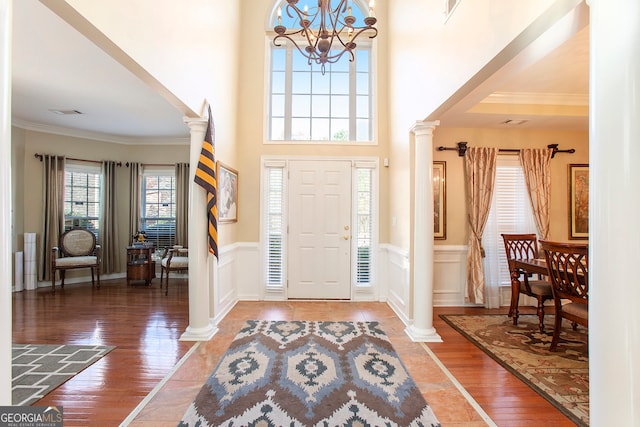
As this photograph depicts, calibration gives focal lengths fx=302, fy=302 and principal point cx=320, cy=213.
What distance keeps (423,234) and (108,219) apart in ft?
18.9

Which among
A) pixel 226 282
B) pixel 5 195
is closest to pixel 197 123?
pixel 226 282

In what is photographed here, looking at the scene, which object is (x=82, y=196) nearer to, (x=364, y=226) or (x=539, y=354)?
(x=364, y=226)

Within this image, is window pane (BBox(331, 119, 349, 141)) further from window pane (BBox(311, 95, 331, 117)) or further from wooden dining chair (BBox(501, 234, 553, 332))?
wooden dining chair (BBox(501, 234, 553, 332))

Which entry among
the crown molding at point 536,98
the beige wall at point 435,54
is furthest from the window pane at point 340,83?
the crown molding at point 536,98

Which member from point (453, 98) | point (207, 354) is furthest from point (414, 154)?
point (207, 354)

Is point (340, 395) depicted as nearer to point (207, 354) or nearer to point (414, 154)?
point (207, 354)

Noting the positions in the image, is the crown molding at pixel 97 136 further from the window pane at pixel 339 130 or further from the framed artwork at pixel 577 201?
the framed artwork at pixel 577 201

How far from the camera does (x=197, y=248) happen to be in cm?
320

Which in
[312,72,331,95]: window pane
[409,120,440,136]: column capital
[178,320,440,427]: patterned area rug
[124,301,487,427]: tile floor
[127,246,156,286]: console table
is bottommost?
[124,301,487,427]: tile floor

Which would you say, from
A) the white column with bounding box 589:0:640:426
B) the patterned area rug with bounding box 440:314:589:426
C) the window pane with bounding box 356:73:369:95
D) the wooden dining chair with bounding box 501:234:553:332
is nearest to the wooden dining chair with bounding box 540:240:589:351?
the patterned area rug with bounding box 440:314:589:426

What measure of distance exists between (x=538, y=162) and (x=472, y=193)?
1072 mm

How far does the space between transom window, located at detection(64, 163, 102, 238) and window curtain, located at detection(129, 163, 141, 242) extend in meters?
0.54

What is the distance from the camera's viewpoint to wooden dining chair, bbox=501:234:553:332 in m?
3.44

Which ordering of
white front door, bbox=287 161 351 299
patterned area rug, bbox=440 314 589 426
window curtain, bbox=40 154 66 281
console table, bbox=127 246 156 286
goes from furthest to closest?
console table, bbox=127 246 156 286 → window curtain, bbox=40 154 66 281 → white front door, bbox=287 161 351 299 → patterned area rug, bbox=440 314 589 426
